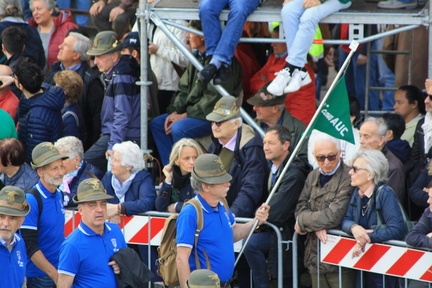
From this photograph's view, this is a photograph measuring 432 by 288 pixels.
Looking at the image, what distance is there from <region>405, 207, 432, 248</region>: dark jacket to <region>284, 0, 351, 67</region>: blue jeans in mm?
2135

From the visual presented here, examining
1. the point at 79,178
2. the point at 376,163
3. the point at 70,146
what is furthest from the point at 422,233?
the point at 70,146

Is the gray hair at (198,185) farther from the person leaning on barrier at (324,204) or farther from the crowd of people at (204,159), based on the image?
the person leaning on barrier at (324,204)

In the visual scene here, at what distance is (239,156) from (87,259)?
2.33m

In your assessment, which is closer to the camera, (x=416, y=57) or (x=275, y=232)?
(x=275, y=232)

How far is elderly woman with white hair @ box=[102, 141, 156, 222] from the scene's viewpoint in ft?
27.7

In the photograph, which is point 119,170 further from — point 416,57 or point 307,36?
point 416,57

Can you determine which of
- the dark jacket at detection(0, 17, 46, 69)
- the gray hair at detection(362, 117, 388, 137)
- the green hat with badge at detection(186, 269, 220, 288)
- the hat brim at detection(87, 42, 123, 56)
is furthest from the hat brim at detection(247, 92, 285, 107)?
the dark jacket at detection(0, 17, 46, 69)

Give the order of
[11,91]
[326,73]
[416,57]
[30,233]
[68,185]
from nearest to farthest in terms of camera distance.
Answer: [30,233]
[68,185]
[11,91]
[416,57]
[326,73]

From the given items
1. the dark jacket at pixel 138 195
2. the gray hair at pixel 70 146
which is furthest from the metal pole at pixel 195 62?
the gray hair at pixel 70 146

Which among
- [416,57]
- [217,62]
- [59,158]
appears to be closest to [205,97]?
[217,62]

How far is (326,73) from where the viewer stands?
48.4 ft

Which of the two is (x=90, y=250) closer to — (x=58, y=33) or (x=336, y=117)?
(x=336, y=117)

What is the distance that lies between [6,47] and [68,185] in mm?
2767

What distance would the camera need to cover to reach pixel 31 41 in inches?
434
